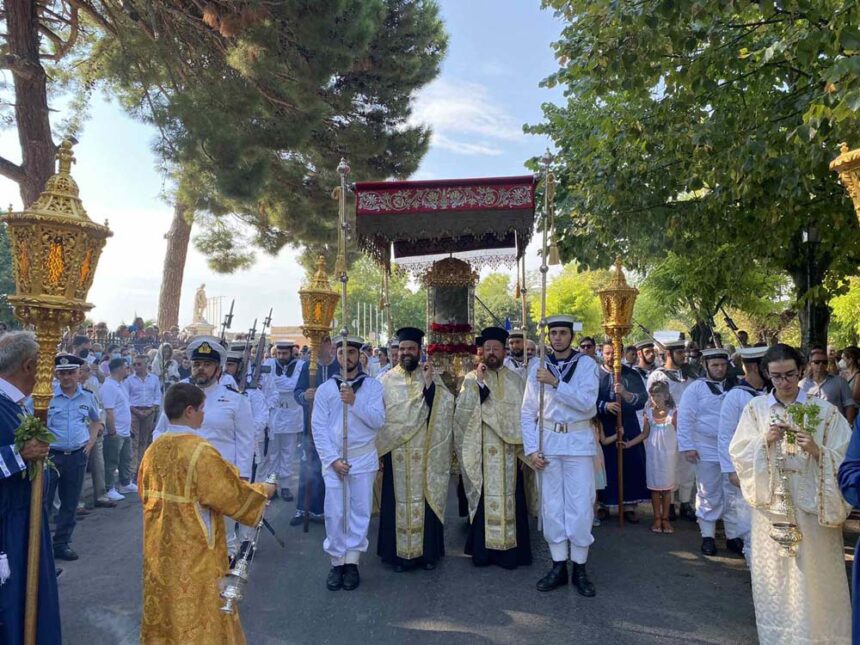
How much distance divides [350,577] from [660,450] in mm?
3709

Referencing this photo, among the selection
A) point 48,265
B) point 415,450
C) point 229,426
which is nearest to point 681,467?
point 415,450

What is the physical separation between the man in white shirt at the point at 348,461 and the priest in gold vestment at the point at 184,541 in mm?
1844

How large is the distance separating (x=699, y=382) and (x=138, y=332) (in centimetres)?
1429

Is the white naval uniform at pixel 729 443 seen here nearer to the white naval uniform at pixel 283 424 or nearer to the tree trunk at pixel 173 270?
the white naval uniform at pixel 283 424

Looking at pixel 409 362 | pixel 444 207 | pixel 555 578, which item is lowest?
pixel 555 578

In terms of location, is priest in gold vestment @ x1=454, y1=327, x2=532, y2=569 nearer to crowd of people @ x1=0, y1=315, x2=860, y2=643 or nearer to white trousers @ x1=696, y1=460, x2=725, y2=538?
crowd of people @ x1=0, y1=315, x2=860, y2=643

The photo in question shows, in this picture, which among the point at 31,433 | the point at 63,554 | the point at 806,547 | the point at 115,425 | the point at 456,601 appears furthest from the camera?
the point at 115,425

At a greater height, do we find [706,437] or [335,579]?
[706,437]

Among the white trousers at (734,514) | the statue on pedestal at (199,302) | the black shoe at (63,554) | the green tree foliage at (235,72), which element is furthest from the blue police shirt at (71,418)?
the statue on pedestal at (199,302)

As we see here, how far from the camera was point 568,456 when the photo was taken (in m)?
4.91

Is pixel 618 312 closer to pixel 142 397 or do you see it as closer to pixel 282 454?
pixel 282 454

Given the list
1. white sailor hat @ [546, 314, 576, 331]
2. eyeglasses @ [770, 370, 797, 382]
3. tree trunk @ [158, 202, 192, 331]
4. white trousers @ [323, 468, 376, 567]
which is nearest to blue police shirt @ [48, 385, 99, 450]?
white trousers @ [323, 468, 376, 567]

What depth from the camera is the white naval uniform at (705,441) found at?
5785 mm

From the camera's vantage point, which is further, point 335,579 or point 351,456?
point 351,456
